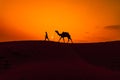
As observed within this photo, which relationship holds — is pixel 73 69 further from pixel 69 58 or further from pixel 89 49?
pixel 89 49

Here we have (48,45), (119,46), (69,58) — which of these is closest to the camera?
(69,58)

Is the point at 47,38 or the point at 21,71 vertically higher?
the point at 47,38

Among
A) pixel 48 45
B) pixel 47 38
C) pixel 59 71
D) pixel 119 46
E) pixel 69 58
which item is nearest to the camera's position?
pixel 59 71

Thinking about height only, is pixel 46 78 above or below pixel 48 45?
below

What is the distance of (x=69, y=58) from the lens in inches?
664

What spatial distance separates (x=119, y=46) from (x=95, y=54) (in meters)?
4.57

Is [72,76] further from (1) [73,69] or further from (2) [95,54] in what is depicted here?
(2) [95,54]

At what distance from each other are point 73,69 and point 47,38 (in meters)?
8.48

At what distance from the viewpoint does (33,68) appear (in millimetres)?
12977

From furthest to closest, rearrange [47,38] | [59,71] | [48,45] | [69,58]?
[47,38]
[48,45]
[69,58]
[59,71]

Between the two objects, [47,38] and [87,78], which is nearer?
[87,78]

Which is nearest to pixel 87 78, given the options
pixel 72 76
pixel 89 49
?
pixel 72 76

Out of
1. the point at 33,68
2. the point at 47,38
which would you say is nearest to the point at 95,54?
the point at 47,38

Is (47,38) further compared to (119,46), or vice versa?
(119,46)
